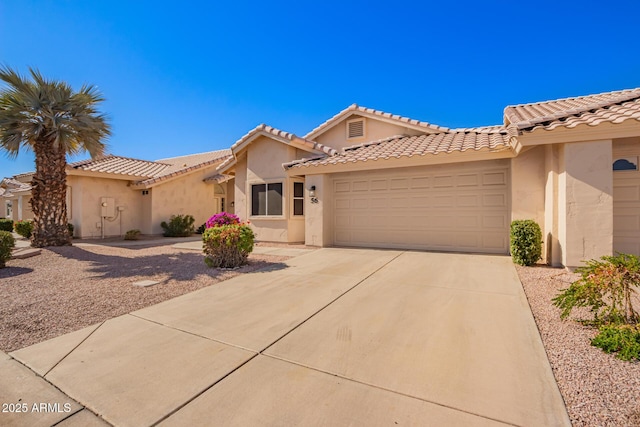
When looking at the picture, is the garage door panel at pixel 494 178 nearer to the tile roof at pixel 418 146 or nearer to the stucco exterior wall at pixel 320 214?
the tile roof at pixel 418 146

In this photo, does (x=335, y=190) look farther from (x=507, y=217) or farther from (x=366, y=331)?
(x=366, y=331)

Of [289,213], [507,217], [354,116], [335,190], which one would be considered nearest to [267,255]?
[289,213]

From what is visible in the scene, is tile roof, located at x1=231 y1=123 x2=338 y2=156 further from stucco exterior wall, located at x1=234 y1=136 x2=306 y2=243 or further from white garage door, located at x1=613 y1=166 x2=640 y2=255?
white garage door, located at x1=613 y1=166 x2=640 y2=255

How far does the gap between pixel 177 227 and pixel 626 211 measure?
19409 mm

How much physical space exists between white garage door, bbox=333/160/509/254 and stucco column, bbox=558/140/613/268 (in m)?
2.33

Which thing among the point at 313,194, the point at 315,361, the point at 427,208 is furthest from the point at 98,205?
the point at 315,361

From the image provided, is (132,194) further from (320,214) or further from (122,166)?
(320,214)

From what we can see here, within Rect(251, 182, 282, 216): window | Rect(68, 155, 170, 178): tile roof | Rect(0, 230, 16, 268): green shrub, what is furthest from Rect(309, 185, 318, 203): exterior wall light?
Rect(68, 155, 170, 178): tile roof

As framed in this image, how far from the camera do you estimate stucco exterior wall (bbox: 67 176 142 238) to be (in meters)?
15.0

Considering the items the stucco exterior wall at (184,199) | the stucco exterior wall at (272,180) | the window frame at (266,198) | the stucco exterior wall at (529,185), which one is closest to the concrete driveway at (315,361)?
the stucco exterior wall at (529,185)

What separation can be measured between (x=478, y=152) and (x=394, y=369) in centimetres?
773

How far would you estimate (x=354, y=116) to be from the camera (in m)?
14.8

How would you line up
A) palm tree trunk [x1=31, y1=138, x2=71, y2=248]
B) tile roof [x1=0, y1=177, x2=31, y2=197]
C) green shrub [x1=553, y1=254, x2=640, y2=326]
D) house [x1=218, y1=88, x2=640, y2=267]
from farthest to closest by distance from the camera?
tile roof [x1=0, y1=177, x2=31, y2=197] < palm tree trunk [x1=31, y1=138, x2=71, y2=248] < house [x1=218, y1=88, x2=640, y2=267] < green shrub [x1=553, y1=254, x2=640, y2=326]

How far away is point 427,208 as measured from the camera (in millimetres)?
9805
